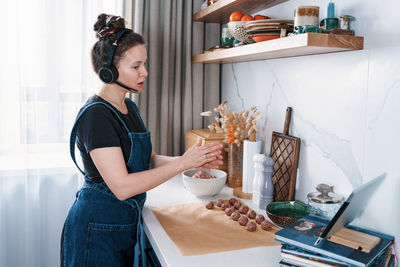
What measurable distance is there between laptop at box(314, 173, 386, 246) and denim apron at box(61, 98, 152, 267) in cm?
74

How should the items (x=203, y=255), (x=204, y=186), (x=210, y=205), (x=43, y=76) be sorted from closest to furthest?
(x=203, y=255)
(x=210, y=205)
(x=204, y=186)
(x=43, y=76)

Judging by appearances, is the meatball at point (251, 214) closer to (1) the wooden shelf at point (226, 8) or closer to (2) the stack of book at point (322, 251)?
(2) the stack of book at point (322, 251)

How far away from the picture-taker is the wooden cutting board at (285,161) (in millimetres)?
1641

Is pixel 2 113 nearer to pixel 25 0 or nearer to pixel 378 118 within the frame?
pixel 25 0

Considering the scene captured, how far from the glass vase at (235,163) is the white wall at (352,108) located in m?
0.25

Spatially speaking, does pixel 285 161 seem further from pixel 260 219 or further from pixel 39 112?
pixel 39 112

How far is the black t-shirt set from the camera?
1329 mm

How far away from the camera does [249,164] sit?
1844 millimetres

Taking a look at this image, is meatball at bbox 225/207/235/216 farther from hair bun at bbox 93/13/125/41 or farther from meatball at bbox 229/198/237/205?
hair bun at bbox 93/13/125/41

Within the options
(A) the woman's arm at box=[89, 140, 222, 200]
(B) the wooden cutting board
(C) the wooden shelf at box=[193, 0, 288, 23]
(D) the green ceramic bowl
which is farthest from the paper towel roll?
(C) the wooden shelf at box=[193, 0, 288, 23]

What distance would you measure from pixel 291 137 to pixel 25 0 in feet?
5.34

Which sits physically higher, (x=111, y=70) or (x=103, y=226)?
(x=111, y=70)

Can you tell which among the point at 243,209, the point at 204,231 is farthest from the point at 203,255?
the point at 243,209

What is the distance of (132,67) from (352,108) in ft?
2.78
